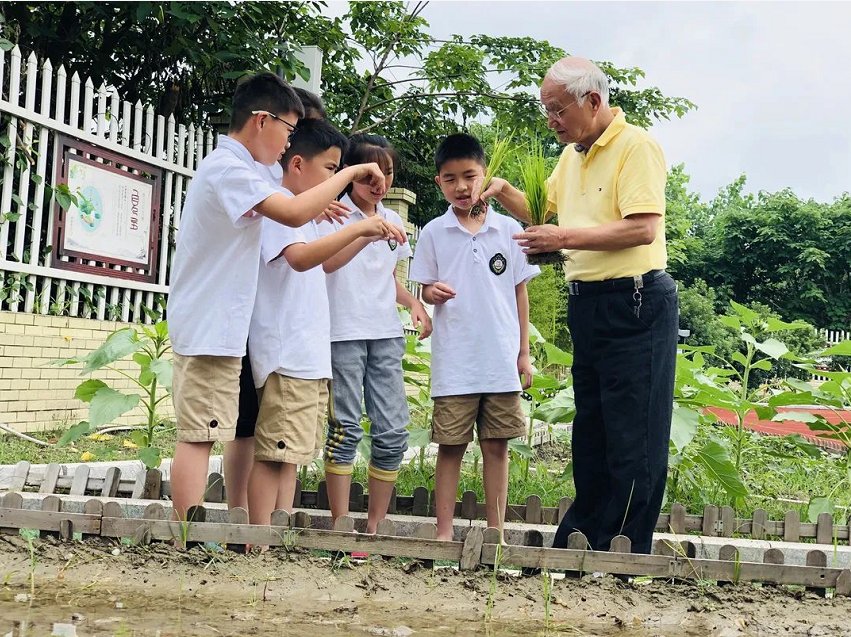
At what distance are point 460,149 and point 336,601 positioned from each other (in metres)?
1.90

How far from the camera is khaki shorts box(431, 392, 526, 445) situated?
11.7 feet

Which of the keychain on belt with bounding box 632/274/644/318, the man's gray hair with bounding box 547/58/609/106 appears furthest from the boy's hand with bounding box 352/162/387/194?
the keychain on belt with bounding box 632/274/644/318

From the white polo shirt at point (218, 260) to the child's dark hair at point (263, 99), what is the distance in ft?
0.58

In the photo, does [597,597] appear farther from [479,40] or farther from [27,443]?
[479,40]

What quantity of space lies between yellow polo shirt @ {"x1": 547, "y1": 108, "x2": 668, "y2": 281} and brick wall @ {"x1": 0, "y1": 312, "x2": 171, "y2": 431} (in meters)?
4.20

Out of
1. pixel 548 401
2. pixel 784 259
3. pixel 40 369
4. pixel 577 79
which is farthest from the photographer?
pixel 784 259

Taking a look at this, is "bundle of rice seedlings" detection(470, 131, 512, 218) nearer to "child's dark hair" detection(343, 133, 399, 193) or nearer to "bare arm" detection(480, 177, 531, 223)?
"bare arm" detection(480, 177, 531, 223)

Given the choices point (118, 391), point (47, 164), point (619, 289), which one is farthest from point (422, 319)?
point (47, 164)

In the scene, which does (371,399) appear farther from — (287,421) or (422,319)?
(287,421)

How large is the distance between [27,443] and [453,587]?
404 centimetres

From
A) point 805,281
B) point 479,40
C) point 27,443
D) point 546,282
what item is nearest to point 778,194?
point 805,281

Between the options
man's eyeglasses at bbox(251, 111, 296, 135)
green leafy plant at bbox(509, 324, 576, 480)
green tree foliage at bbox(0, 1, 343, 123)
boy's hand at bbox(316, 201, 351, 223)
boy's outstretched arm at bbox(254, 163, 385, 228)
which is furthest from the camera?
green tree foliage at bbox(0, 1, 343, 123)

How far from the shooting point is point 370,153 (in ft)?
12.4

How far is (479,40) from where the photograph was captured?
14.0 metres
